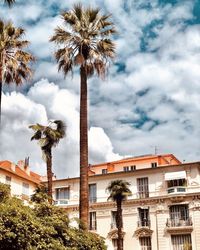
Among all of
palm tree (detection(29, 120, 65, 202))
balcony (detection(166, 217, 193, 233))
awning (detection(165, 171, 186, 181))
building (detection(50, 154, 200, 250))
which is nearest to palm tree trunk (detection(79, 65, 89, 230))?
palm tree (detection(29, 120, 65, 202))

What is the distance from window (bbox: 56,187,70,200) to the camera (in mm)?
53000

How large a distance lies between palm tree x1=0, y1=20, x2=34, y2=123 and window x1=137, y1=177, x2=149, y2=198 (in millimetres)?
27558

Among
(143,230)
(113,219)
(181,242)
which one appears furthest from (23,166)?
(181,242)

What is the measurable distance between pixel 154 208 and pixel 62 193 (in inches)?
458

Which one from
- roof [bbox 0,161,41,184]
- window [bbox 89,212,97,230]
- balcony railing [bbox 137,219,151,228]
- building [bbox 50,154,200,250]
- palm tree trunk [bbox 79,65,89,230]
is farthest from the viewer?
roof [bbox 0,161,41,184]

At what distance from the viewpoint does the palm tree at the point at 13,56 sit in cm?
2281

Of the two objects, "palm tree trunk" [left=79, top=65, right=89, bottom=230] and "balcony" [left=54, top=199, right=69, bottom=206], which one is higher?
"balcony" [left=54, top=199, right=69, bottom=206]

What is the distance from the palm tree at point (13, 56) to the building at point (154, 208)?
26609 mm

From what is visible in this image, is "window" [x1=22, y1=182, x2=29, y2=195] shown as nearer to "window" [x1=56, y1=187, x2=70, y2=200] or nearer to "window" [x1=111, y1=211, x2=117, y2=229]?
"window" [x1=56, y1=187, x2=70, y2=200]

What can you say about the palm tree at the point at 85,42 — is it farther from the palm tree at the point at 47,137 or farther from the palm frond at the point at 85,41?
the palm tree at the point at 47,137

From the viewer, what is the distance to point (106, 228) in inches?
1933

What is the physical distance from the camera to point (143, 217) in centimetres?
4797

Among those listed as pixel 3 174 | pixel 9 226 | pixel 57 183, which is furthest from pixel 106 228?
pixel 9 226

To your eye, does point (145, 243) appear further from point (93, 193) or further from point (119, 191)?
point (119, 191)
